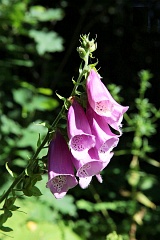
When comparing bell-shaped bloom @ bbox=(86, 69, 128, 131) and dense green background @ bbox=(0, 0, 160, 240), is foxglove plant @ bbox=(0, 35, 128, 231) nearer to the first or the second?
bell-shaped bloom @ bbox=(86, 69, 128, 131)

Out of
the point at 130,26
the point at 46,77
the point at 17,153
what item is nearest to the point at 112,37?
the point at 130,26

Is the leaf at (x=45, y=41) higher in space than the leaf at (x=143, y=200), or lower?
higher

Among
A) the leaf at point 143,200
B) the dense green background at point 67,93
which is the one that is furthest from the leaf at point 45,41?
the leaf at point 143,200

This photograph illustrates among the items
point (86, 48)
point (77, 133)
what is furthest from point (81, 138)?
point (86, 48)

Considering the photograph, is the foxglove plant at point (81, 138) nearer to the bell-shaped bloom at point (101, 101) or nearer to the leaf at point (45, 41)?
the bell-shaped bloom at point (101, 101)

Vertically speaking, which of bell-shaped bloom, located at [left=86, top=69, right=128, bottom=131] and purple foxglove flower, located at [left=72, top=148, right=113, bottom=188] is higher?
bell-shaped bloom, located at [left=86, top=69, right=128, bottom=131]

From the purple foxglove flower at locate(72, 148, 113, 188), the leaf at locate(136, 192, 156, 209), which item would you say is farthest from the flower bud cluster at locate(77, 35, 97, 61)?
the leaf at locate(136, 192, 156, 209)

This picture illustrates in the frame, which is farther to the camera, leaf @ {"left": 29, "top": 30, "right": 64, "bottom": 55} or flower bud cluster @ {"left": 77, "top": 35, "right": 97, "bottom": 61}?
leaf @ {"left": 29, "top": 30, "right": 64, "bottom": 55}
